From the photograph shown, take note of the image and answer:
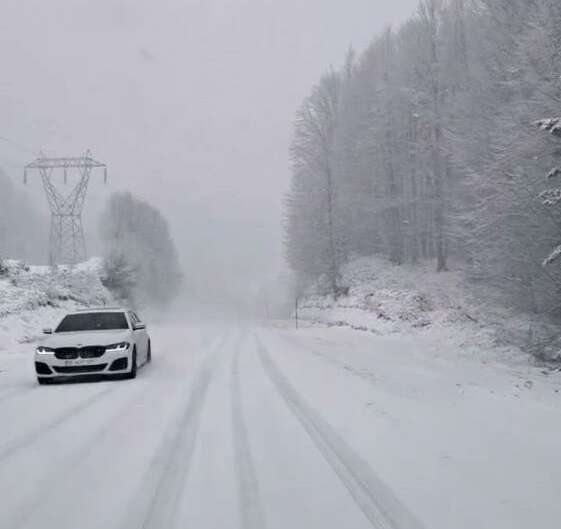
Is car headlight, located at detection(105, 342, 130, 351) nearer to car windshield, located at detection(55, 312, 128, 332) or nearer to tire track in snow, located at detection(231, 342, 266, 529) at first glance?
car windshield, located at detection(55, 312, 128, 332)

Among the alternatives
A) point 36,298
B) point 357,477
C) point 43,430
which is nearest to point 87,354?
point 43,430

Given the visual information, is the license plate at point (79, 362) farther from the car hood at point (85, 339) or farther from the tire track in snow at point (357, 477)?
the tire track in snow at point (357, 477)

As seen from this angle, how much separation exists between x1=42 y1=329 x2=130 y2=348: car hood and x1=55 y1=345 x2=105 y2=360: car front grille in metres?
0.08

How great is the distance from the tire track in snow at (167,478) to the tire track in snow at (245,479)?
0.48 m

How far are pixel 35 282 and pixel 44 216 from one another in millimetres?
78570

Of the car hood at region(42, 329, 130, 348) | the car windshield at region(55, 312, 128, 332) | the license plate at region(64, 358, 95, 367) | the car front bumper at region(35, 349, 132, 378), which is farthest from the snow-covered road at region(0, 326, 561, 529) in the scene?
the car windshield at region(55, 312, 128, 332)

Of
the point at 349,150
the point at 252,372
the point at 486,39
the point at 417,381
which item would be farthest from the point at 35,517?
the point at 349,150

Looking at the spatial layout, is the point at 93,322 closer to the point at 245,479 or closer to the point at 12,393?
the point at 12,393

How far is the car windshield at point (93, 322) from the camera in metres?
14.4

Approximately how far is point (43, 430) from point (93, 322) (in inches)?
261

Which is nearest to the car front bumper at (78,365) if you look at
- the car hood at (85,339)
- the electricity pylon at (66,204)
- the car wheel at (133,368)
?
the car hood at (85,339)

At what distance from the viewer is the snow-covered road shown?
16.3 feet

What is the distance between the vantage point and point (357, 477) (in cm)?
587

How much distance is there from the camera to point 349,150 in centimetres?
4569
